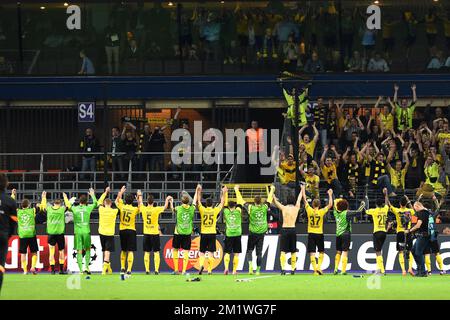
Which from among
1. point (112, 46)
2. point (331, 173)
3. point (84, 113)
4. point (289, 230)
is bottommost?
point (289, 230)

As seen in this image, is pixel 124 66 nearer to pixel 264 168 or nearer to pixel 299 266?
pixel 264 168

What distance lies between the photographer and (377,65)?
37.8 m

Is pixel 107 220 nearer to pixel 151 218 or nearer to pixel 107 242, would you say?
pixel 107 242

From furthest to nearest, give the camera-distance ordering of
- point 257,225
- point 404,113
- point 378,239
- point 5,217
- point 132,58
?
point 132,58 < point 404,113 < point 257,225 < point 378,239 < point 5,217

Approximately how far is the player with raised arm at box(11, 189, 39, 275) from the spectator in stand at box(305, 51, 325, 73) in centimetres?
1145

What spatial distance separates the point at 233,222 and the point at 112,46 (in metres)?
10.7

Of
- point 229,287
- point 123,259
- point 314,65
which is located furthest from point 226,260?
point 314,65

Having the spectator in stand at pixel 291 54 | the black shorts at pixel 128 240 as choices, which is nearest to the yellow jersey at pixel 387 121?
the spectator in stand at pixel 291 54

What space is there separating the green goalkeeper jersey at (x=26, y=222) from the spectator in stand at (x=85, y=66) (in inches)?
363

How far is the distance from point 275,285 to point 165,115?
14.3 m

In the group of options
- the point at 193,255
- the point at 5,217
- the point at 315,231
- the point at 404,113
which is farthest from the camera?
the point at 404,113

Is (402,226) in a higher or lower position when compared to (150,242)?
higher

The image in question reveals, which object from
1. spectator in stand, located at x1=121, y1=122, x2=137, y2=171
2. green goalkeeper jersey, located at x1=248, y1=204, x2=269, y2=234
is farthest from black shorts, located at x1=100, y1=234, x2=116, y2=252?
spectator in stand, located at x1=121, y1=122, x2=137, y2=171

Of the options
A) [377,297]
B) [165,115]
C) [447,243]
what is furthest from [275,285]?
[165,115]
